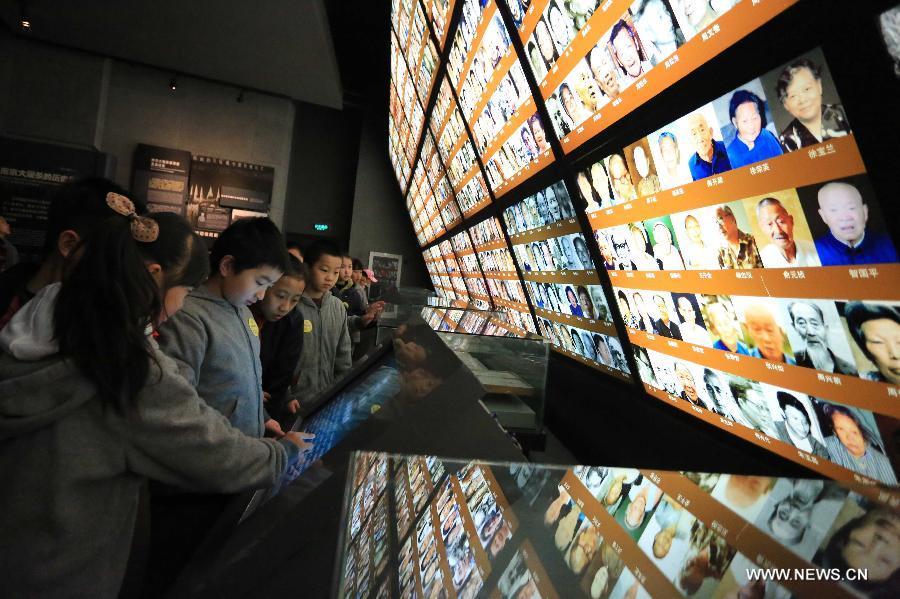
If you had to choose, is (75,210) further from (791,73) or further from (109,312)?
(791,73)

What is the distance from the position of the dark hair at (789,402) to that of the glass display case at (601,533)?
618mm

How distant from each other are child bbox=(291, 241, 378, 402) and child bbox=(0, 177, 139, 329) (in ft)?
4.30

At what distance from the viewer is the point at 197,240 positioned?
4.42 feet

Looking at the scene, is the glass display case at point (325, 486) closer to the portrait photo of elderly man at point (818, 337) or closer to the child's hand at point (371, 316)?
the portrait photo of elderly man at point (818, 337)

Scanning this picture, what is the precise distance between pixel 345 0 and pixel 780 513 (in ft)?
24.3

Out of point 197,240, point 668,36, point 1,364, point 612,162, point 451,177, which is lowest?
point 1,364

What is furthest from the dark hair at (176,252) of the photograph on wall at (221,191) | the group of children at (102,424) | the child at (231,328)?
the photograph on wall at (221,191)

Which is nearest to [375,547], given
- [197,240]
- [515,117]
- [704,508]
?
[704,508]

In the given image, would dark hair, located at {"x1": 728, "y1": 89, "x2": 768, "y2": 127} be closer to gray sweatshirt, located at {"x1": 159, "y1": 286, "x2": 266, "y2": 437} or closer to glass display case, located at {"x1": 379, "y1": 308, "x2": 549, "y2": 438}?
glass display case, located at {"x1": 379, "y1": 308, "x2": 549, "y2": 438}

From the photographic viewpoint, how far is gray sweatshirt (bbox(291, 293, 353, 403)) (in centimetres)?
275

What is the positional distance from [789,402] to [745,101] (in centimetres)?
77

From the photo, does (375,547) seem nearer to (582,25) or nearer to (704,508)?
(704,508)

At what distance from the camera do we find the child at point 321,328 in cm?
277

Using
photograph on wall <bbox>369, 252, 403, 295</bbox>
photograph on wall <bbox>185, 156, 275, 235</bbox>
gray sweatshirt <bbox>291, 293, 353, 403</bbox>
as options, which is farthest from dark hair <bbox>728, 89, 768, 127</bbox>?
photograph on wall <bbox>369, 252, 403, 295</bbox>
